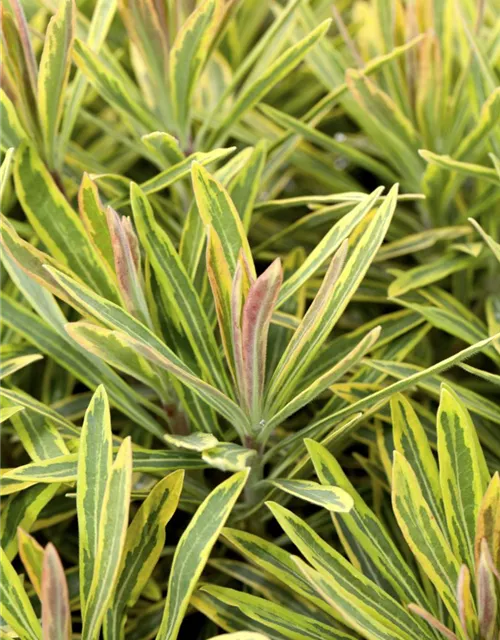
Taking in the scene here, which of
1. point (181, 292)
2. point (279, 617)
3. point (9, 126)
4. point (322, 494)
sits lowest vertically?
point (279, 617)

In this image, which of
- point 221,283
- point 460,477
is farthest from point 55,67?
point 460,477

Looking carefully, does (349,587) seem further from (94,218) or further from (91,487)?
(94,218)

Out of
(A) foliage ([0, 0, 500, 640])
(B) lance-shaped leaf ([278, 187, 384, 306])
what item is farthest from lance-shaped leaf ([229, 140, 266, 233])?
(B) lance-shaped leaf ([278, 187, 384, 306])

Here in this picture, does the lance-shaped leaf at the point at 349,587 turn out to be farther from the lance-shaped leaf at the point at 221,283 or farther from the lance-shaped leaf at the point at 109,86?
the lance-shaped leaf at the point at 109,86

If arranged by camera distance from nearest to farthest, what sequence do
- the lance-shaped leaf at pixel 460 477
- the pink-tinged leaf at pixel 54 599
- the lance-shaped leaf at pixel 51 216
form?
the pink-tinged leaf at pixel 54 599 < the lance-shaped leaf at pixel 460 477 < the lance-shaped leaf at pixel 51 216

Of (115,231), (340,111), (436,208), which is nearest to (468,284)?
(436,208)

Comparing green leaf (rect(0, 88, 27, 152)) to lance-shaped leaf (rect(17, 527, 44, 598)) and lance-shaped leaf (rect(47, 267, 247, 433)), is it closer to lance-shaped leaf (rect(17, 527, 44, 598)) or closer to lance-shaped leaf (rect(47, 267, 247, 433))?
lance-shaped leaf (rect(47, 267, 247, 433))

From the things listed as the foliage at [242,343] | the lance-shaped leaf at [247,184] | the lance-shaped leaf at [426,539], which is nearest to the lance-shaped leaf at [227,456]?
the foliage at [242,343]
